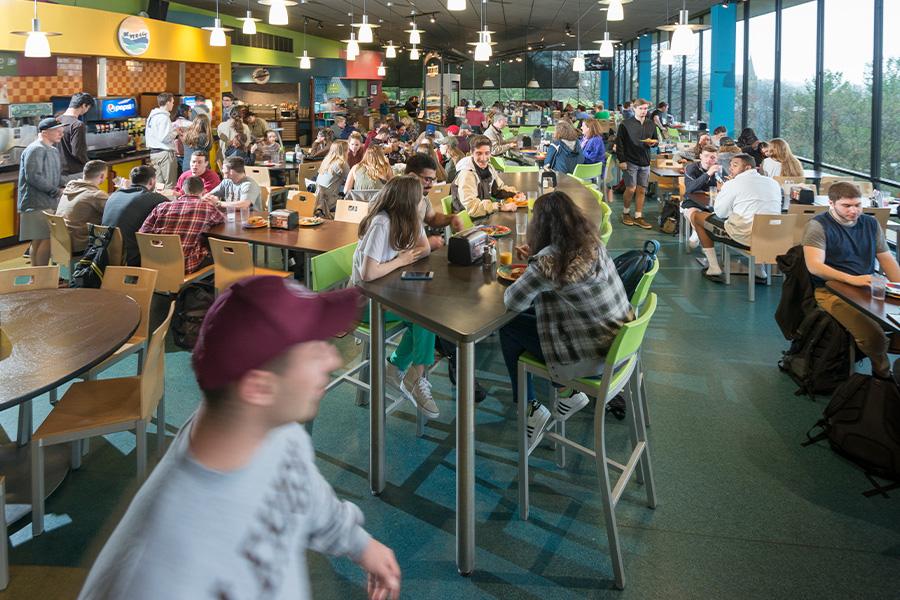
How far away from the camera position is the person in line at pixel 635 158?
9.12 metres

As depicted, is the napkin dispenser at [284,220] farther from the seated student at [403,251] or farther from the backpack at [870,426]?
the backpack at [870,426]

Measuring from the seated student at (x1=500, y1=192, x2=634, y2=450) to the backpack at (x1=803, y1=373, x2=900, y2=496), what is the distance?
125cm

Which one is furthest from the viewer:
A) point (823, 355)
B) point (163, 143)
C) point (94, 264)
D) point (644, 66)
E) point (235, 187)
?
point (644, 66)

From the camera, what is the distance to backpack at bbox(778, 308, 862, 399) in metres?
4.00

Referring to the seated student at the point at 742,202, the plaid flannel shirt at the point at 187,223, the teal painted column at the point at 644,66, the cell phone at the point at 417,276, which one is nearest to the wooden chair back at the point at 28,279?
the plaid flannel shirt at the point at 187,223

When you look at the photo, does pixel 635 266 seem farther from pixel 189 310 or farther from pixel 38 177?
pixel 38 177

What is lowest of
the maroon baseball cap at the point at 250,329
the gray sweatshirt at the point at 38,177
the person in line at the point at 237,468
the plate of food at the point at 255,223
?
the person in line at the point at 237,468

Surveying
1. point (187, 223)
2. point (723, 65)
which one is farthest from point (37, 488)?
point (723, 65)

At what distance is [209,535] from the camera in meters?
0.87

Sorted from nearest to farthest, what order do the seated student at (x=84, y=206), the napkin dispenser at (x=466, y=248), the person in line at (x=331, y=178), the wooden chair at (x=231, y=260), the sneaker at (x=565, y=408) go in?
1. the sneaker at (x=565, y=408)
2. the napkin dispenser at (x=466, y=248)
3. the wooden chair at (x=231, y=260)
4. the seated student at (x=84, y=206)
5. the person in line at (x=331, y=178)

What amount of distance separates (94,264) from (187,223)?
2.19 feet

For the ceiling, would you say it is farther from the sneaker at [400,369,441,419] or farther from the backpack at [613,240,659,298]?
the sneaker at [400,369,441,419]

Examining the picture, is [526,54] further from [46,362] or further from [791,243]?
[46,362]

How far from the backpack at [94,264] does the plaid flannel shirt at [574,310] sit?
10.3ft
